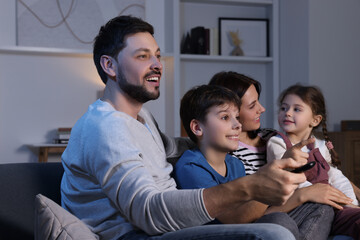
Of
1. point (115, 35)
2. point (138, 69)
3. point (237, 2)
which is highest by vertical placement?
point (237, 2)

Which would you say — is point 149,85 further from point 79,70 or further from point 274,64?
point 274,64

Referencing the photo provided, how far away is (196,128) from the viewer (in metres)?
1.94

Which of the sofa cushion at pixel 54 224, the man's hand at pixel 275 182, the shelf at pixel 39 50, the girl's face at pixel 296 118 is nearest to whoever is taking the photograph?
the man's hand at pixel 275 182

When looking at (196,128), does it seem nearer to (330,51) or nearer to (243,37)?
(330,51)

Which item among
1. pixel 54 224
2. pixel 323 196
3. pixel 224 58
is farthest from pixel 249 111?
pixel 224 58

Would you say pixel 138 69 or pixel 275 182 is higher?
pixel 138 69

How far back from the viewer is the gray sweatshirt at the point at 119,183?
4.13 ft

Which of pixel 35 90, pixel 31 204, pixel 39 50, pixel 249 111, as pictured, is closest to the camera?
pixel 31 204

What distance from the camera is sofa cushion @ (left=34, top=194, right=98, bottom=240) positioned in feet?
4.21

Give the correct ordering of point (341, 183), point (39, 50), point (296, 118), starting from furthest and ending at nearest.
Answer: point (39, 50), point (296, 118), point (341, 183)

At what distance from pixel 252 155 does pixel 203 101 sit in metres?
0.43

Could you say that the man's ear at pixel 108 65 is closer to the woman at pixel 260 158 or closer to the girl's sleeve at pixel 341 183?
the woman at pixel 260 158

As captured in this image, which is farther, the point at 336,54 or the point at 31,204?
the point at 336,54

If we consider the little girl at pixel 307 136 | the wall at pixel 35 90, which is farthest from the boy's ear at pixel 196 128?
the wall at pixel 35 90
